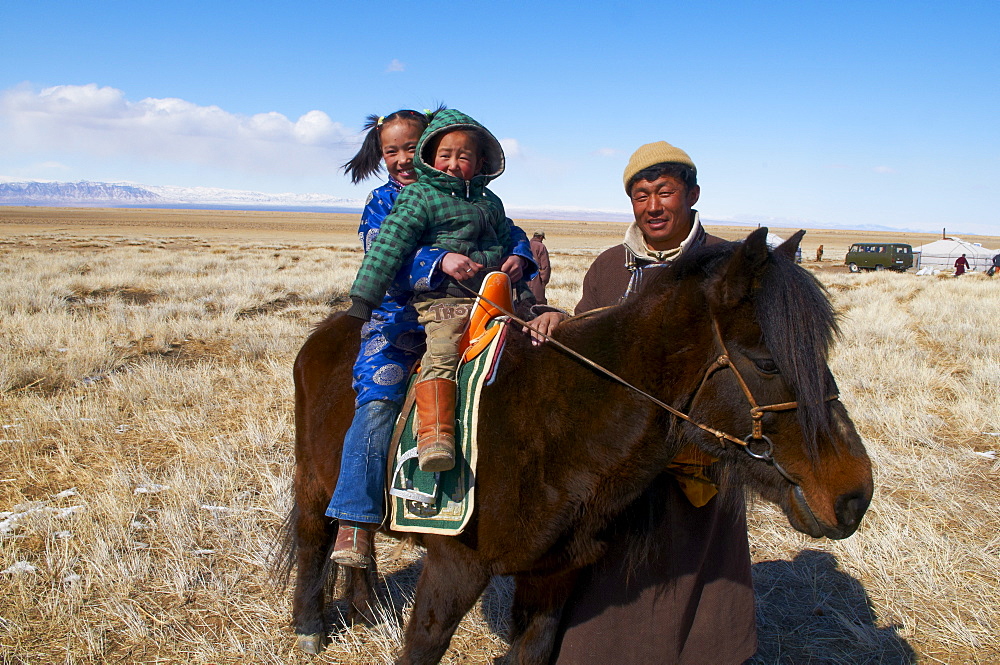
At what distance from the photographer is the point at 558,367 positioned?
2.39 m

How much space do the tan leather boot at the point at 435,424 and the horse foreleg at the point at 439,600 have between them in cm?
45

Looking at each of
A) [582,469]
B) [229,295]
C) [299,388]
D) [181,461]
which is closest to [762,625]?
[582,469]

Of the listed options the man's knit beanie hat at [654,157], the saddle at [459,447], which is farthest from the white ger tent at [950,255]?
the saddle at [459,447]

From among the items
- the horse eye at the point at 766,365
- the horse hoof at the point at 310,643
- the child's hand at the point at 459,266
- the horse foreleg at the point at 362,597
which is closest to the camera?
the horse eye at the point at 766,365

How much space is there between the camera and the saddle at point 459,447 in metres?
2.31

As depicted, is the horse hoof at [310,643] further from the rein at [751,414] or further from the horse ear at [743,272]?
the horse ear at [743,272]

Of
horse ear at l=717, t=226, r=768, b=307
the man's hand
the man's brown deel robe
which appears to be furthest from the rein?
the man's brown deel robe

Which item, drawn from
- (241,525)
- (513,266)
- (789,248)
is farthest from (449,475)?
(241,525)

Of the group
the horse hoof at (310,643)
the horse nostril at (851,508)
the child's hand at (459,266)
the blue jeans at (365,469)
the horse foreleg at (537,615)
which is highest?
the child's hand at (459,266)

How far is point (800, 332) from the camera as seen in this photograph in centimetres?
188

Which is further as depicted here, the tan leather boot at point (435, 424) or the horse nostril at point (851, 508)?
the tan leather boot at point (435, 424)

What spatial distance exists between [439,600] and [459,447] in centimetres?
68

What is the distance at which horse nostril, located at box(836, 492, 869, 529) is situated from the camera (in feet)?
6.27

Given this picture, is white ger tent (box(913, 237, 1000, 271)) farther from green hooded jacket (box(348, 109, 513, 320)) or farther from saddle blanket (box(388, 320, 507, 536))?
saddle blanket (box(388, 320, 507, 536))
